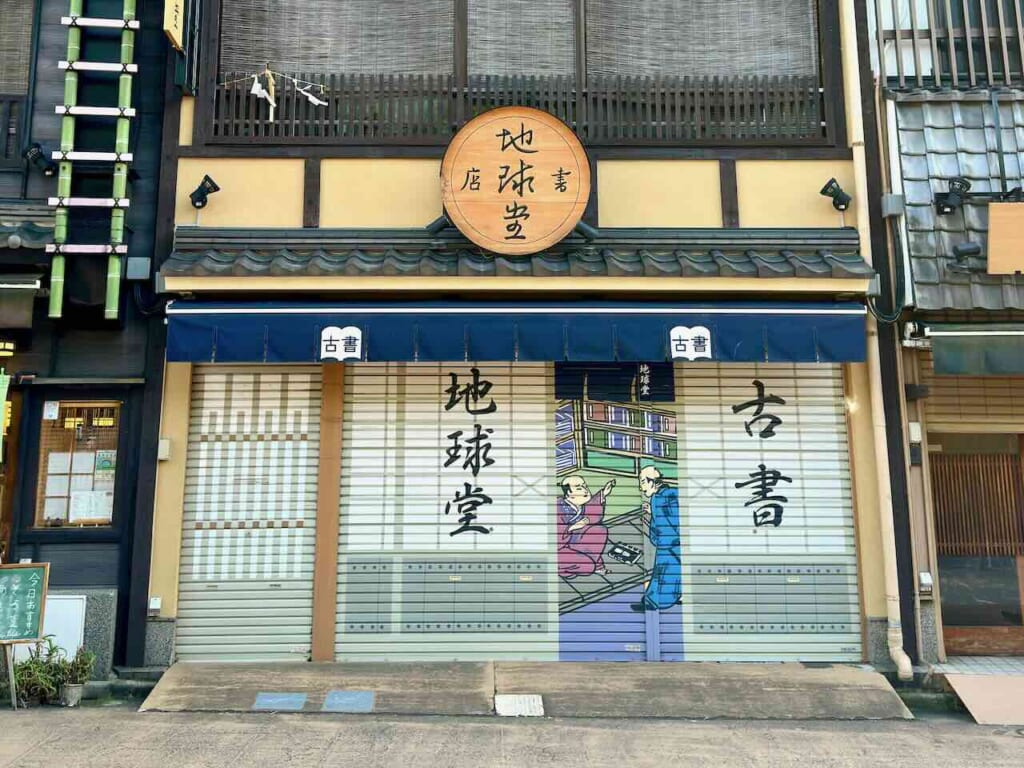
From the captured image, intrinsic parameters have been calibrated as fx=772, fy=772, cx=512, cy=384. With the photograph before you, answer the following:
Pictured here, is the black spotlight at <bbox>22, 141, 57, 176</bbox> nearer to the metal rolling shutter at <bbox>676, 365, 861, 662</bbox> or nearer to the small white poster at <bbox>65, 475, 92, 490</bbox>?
the small white poster at <bbox>65, 475, 92, 490</bbox>

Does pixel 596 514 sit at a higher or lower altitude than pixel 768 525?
higher

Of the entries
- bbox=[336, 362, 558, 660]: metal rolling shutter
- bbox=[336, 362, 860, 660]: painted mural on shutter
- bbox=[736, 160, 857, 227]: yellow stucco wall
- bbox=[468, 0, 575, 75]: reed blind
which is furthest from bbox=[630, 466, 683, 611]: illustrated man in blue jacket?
bbox=[468, 0, 575, 75]: reed blind

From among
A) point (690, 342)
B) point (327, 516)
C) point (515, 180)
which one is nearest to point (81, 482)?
point (327, 516)

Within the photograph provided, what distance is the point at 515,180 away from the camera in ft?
28.0

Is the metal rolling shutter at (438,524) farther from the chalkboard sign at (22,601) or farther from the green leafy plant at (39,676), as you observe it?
the chalkboard sign at (22,601)

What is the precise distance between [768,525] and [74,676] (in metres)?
7.37

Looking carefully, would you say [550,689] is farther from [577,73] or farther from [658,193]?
[577,73]

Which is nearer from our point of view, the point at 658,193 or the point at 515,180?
the point at 515,180

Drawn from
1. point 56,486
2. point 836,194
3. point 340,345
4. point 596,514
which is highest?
point 836,194

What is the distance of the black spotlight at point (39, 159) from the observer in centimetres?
881

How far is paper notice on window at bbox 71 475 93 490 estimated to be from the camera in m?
8.60

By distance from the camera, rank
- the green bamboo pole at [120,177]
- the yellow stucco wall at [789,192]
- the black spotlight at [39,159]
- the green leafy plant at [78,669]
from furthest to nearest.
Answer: the yellow stucco wall at [789,192] → the black spotlight at [39,159] → the green bamboo pole at [120,177] → the green leafy plant at [78,669]

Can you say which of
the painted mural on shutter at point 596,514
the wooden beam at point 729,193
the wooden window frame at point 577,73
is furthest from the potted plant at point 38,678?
the wooden beam at point 729,193

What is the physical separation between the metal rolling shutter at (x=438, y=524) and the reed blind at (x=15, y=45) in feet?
17.8
